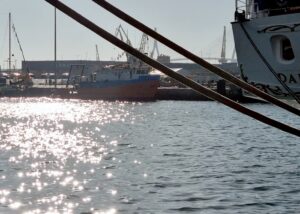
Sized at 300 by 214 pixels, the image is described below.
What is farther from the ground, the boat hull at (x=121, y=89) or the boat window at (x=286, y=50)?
the boat window at (x=286, y=50)

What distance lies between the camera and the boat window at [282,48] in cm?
2853

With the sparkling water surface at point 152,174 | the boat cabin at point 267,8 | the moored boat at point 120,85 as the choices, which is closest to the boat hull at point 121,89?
the moored boat at point 120,85

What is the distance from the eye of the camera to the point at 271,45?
2875 centimetres

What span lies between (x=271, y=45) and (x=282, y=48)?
1.78 feet

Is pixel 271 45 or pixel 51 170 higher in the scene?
pixel 271 45

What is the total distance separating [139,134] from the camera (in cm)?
6406

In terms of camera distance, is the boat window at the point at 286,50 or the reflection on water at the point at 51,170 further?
the boat window at the point at 286,50

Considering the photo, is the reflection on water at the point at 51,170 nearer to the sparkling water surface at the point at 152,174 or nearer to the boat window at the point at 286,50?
the sparkling water surface at the point at 152,174

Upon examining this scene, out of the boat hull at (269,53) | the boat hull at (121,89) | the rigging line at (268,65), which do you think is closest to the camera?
the rigging line at (268,65)

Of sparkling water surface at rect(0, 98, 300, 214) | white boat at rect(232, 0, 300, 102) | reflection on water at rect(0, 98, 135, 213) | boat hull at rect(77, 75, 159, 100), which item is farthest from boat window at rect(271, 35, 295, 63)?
boat hull at rect(77, 75, 159, 100)

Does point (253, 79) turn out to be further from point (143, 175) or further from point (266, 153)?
point (266, 153)

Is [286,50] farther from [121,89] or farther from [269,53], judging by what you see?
[121,89]

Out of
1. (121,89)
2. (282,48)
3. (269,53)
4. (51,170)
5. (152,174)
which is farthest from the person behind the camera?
(121,89)

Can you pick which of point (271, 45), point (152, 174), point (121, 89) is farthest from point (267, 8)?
point (121, 89)
